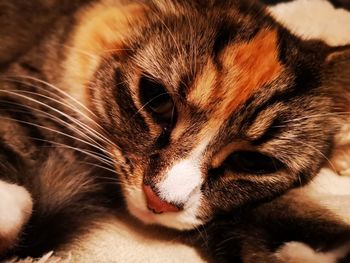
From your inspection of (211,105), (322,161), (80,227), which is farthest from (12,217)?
(322,161)

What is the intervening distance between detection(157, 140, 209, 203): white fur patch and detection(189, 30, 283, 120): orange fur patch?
9 cm

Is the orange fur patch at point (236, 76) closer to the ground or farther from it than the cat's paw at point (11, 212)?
farther from it

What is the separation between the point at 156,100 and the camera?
925 mm

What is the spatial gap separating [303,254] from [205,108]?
0.34 meters

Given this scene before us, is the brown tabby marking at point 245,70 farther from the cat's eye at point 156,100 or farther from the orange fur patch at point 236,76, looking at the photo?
the cat's eye at point 156,100

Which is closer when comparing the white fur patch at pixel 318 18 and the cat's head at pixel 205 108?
the cat's head at pixel 205 108

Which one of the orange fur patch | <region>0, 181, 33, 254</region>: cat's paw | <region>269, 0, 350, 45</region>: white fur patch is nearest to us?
<region>0, 181, 33, 254</region>: cat's paw

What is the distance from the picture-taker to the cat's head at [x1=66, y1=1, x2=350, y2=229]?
34.1 inches

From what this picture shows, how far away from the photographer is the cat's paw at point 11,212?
0.77m

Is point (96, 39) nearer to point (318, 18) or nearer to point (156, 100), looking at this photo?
point (156, 100)

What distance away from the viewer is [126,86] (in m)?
0.94

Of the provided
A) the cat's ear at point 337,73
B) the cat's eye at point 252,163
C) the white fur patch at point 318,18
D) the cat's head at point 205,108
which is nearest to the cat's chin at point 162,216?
the cat's head at point 205,108

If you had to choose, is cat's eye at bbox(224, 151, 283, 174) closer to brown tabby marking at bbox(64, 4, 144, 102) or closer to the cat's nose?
the cat's nose

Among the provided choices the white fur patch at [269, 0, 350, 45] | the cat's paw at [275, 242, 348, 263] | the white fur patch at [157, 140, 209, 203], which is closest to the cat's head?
the white fur patch at [157, 140, 209, 203]
